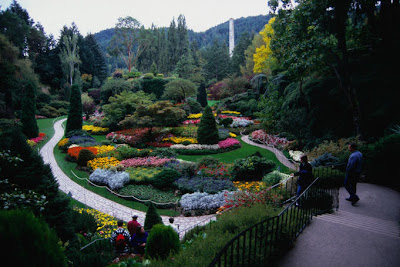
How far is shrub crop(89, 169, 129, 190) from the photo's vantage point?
11.0 metres

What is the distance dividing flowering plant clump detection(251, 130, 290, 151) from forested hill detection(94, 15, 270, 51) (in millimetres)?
106664

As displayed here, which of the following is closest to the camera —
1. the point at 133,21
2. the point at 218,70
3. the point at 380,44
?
the point at 380,44

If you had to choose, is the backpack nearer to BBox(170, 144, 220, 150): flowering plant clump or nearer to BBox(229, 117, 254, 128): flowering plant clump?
BBox(170, 144, 220, 150): flowering plant clump

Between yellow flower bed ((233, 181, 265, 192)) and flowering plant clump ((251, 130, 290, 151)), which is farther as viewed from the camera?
flowering plant clump ((251, 130, 290, 151))

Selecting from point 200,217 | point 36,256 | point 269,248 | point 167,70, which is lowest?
point 200,217

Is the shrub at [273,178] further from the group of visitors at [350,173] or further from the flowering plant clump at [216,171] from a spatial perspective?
the group of visitors at [350,173]

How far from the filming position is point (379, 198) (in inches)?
279

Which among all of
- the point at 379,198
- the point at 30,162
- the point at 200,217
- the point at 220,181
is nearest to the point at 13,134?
the point at 30,162

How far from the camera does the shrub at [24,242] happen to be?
1896 mm

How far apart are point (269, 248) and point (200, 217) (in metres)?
4.95

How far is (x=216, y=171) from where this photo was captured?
1195 cm

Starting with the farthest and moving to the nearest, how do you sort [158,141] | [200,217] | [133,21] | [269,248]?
1. [133,21]
2. [158,141]
3. [200,217]
4. [269,248]

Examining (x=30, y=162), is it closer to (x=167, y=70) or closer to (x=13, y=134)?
(x=13, y=134)

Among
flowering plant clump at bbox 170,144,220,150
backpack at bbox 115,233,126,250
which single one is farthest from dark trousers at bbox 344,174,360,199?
flowering plant clump at bbox 170,144,220,150
